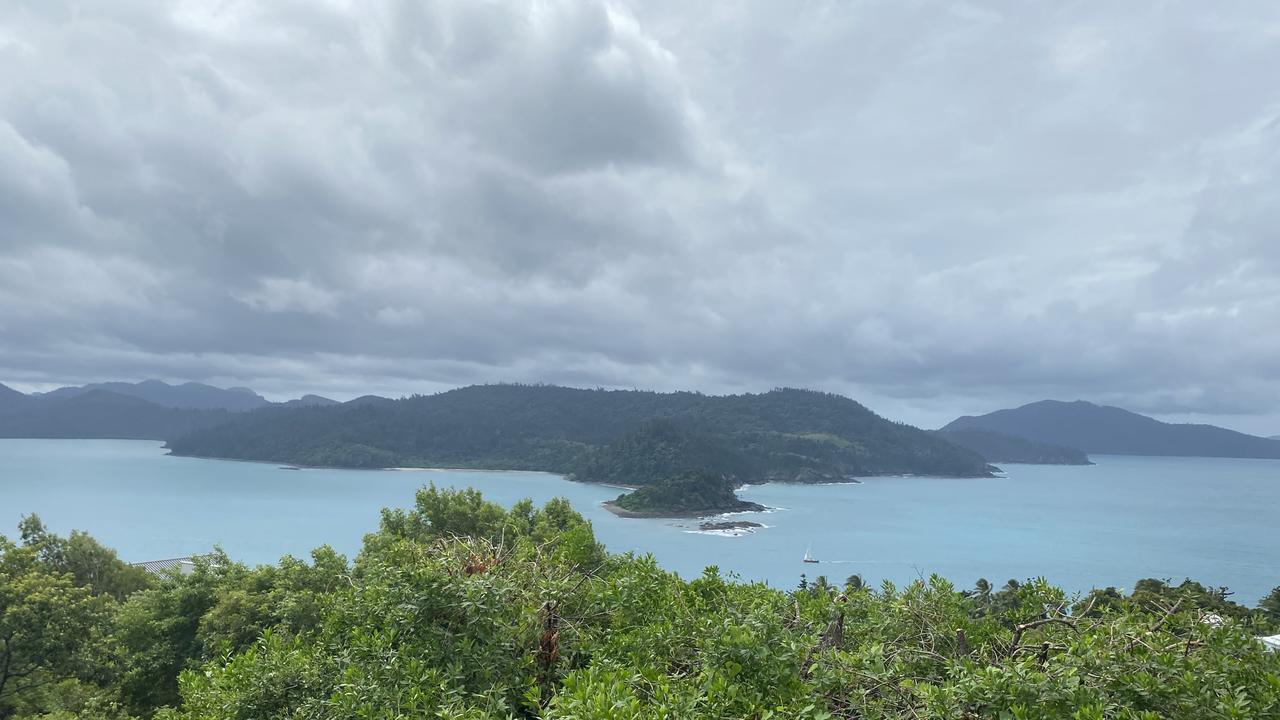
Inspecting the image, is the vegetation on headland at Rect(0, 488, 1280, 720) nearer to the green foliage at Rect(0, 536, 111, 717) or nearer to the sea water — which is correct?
the green foliage at Rect(0, 536, 111, 717)

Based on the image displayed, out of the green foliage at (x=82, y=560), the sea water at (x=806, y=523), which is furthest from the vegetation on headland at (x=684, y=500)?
the green foliage at (x=82, y=560)

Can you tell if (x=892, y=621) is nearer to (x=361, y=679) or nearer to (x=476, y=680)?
(x=476, y=680)

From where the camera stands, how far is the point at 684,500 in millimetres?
107750

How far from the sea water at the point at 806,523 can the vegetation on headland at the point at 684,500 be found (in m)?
4.27

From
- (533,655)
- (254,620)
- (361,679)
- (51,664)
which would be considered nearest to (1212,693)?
(533,655)

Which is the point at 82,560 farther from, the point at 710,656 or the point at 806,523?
the point at 806,523

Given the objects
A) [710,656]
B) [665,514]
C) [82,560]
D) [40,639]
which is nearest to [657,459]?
[665,514]

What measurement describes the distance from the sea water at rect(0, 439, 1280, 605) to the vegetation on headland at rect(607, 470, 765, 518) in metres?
4.27

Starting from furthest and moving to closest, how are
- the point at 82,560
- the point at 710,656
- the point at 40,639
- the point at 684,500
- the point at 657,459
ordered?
the point at 657,459 < the point at 684,500 < the point at 82,560 < the point at 40,639 < the point at 710,656

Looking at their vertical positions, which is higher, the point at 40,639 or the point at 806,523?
the point at 40,639

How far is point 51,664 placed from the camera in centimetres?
1664

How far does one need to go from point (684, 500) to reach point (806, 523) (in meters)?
19.1

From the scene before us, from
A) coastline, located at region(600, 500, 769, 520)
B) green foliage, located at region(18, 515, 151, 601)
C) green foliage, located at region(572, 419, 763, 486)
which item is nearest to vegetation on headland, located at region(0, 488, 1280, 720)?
green foliage, located at region(18, 515, 151, 601)

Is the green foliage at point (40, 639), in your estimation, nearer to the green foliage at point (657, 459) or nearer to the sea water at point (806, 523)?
the sea water at point (806, 523)
